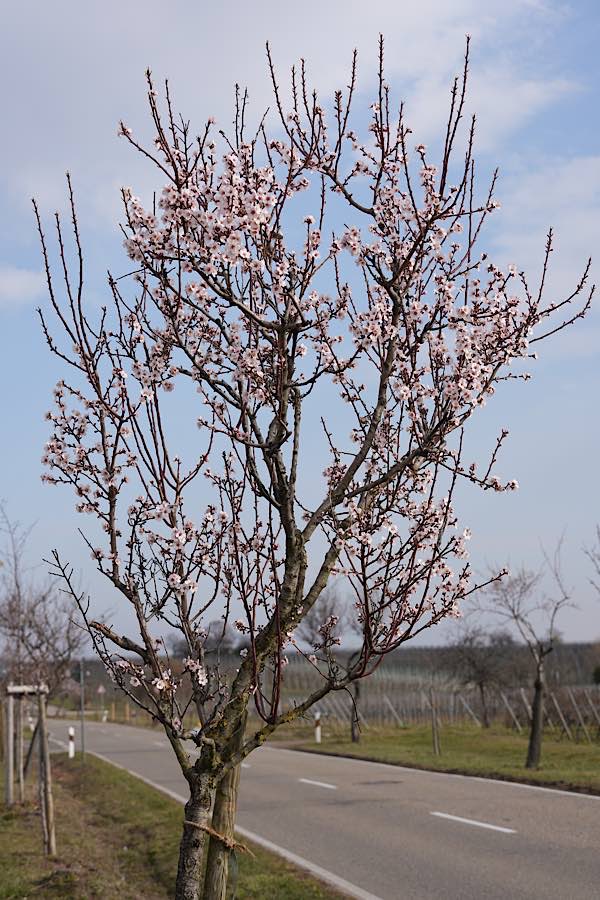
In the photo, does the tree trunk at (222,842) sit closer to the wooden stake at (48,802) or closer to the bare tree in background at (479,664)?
the wooden stake at (48,802)

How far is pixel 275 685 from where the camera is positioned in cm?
371

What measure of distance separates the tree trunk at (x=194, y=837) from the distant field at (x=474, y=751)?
40.6 ft

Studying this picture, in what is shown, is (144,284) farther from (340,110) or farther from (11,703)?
(11,703)

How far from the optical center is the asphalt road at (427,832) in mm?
9180

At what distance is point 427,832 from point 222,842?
8614mm

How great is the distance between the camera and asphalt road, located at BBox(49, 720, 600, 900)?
9.18m

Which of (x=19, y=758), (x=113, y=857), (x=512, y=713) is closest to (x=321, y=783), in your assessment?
(x=19, y=758)

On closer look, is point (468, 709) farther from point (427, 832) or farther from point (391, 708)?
point (427, 832)

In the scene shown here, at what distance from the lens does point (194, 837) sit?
3.90 meters

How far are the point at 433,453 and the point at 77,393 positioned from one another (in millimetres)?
1610

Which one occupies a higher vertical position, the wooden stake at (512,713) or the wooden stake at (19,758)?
the wooden stake at (19,758)

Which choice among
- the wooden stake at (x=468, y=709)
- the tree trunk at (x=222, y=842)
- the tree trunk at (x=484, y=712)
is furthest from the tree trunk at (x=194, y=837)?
the wooden stake at (x=468, y=709)

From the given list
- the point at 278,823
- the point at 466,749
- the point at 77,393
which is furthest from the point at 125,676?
the point at 466,749

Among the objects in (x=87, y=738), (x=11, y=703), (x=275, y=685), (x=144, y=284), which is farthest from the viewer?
(x=87, y=738)
